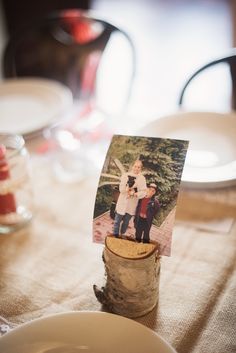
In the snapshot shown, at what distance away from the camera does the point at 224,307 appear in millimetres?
778

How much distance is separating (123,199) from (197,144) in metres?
0.37

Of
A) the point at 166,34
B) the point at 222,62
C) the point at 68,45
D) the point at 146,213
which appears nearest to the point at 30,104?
the point at 68,45

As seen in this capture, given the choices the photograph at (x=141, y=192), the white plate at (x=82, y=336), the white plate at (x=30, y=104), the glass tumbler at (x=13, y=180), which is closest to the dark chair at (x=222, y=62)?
the white plate at (x=30, y=104)

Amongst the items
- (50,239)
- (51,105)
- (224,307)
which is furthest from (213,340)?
(51,105)

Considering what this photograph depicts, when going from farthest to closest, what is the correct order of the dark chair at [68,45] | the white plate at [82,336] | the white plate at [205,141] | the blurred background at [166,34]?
1. the blurred background at [166,34]
2. the dark chair at [68,45]
3. the white plate at [205,141]
4. the white plate at [82,336]

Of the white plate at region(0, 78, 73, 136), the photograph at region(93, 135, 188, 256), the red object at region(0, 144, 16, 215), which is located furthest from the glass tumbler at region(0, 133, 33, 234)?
the photograph at region(93, 135, 188, 256)

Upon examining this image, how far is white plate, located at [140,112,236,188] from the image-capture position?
0.91m

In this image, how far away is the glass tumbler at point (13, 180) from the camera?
0.98m

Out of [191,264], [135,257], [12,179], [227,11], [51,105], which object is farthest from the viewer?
[227,11]

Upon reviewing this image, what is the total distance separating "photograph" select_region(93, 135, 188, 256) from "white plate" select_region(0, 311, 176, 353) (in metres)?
0.12

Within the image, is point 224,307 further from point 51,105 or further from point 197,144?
point 51,105

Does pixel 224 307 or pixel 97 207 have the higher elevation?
pixel 97 207

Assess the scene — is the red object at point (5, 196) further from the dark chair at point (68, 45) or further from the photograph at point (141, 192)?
the dark chair at point (68, 45)

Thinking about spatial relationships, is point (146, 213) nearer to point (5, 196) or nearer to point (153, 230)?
point (153, 230)
